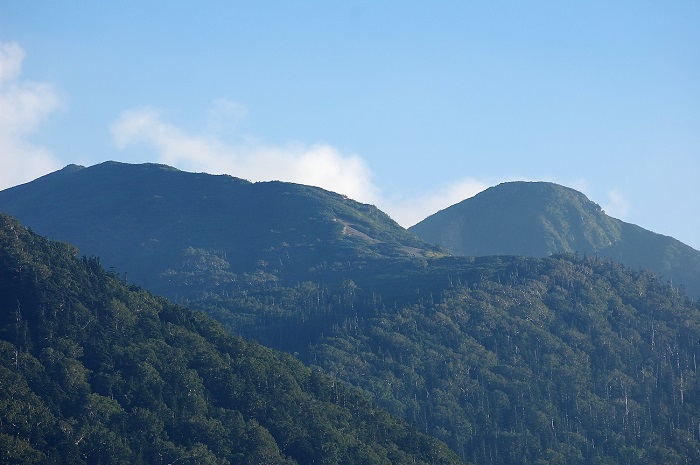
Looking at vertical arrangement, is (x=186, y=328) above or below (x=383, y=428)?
above

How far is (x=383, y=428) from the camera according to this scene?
165 metres

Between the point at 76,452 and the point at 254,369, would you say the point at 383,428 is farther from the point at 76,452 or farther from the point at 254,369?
the point at 76,452

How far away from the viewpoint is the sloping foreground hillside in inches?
5399

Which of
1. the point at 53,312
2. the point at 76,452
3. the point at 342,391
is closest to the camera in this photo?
the point at 76,452

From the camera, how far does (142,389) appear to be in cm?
15200

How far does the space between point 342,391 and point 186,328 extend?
26.8 meters

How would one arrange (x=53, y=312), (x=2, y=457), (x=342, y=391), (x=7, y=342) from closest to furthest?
(x=2, y=457) → (x=7, y=342) → (x=53, y=312) → (x=342, y=391)

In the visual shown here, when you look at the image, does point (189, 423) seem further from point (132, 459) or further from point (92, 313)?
point (92, 313)

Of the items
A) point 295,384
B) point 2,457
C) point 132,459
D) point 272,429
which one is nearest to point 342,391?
point 295,384

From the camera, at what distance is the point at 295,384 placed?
169 meters

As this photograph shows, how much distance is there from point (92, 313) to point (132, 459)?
33.1m

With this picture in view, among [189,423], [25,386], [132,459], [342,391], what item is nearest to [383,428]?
[342,391]

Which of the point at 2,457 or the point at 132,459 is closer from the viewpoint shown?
the point at 2,457

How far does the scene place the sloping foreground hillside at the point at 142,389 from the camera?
137125 millimetres
